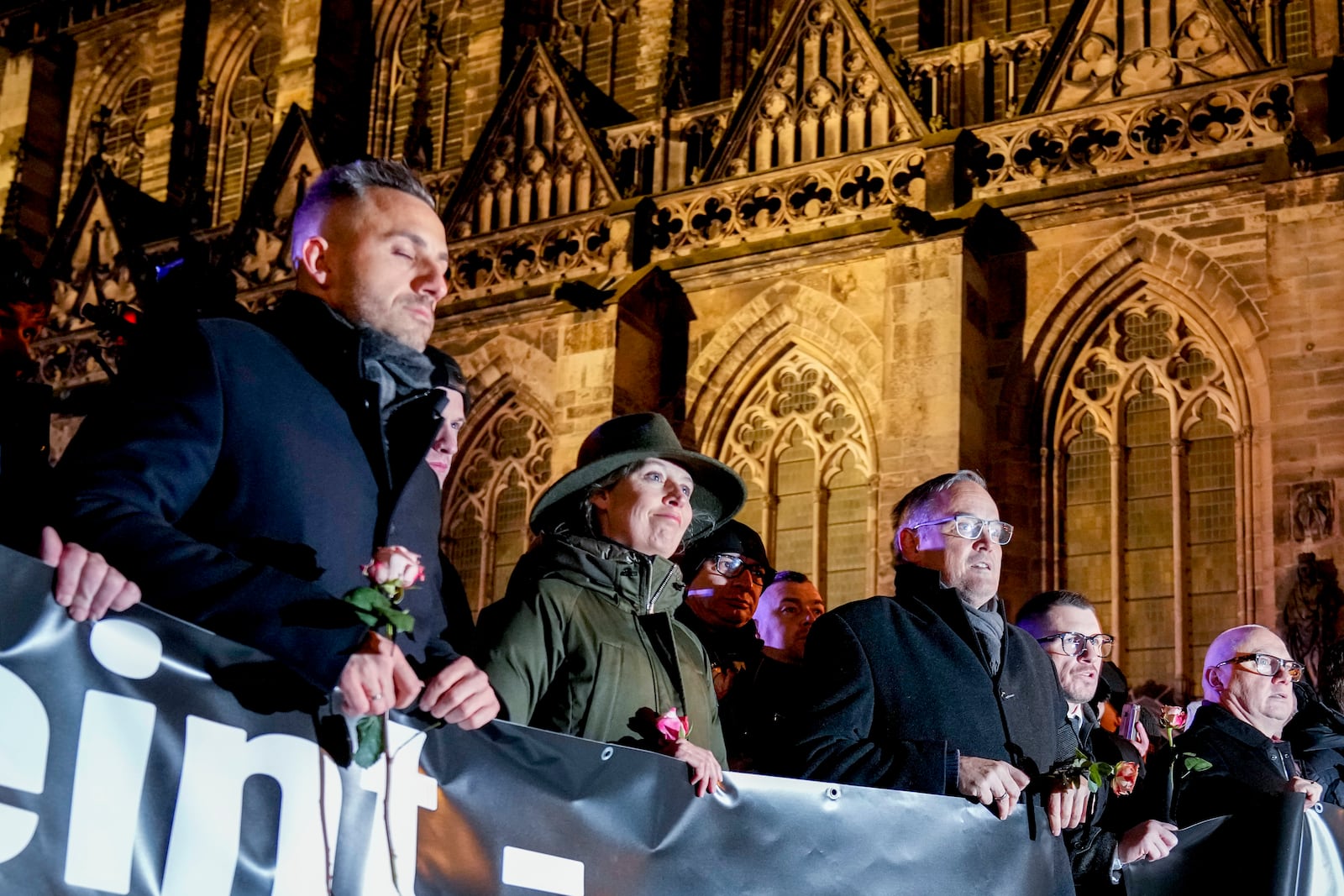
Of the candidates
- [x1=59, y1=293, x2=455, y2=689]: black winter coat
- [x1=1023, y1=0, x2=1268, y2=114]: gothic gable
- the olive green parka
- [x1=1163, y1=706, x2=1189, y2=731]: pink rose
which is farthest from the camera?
[x1=1023, y1=0, x2=1268, y2=114]: gothic gable

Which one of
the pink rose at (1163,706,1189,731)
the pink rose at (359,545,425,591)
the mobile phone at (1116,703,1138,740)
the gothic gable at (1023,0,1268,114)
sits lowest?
the pink rose at (359,545,425,591)

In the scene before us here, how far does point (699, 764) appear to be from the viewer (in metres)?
3.53

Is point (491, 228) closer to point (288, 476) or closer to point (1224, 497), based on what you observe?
point (1224, 497)

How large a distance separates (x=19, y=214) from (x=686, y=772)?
21.8 meters

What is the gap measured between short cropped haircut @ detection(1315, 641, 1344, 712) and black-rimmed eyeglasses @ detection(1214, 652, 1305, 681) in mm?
960

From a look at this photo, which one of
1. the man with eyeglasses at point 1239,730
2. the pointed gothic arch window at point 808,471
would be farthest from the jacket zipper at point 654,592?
the pointed gothic arch window at point 808,471

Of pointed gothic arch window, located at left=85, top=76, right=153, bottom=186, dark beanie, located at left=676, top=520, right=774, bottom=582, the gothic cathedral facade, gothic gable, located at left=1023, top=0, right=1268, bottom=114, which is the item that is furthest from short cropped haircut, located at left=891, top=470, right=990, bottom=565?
pointed gothic arch window, located at left=85, top=76, right=153, bottom=186

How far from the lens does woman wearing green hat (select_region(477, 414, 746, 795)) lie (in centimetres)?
373

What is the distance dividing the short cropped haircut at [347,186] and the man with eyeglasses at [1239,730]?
2876 millimetres

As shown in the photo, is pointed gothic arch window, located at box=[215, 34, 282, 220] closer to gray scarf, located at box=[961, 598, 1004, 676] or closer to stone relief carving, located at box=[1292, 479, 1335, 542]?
stone relief carving, located at box=[1292, 479, 1335, 542]

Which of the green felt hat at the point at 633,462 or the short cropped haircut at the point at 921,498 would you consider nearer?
the green felt hat at the point at 633,462

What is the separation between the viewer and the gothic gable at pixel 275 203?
1933 cm

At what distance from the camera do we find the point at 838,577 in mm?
15164

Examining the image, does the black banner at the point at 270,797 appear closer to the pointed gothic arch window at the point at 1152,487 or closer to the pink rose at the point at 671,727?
the pink rose at the point at 671,727
